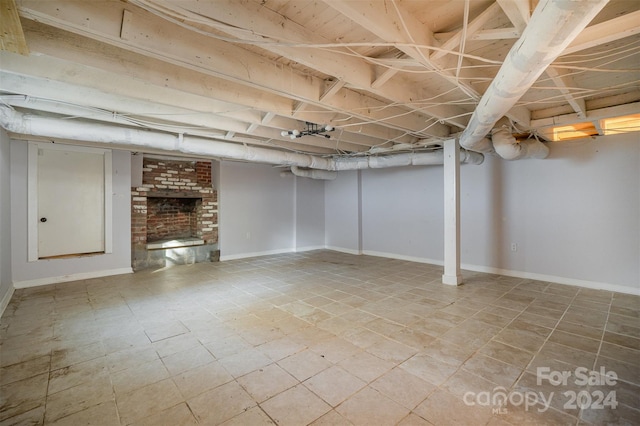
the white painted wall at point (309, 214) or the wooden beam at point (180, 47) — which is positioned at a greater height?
the wooden beam at point (180, 47)

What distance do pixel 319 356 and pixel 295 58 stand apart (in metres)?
2.11

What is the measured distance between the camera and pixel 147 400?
157cm

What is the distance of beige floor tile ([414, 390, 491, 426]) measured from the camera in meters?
1.41

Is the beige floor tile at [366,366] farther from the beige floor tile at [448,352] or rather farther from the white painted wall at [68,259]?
the white painted wall at [68,259]

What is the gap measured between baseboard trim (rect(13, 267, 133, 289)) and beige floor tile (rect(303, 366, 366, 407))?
164 inches

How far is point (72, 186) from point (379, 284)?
15.8 ft

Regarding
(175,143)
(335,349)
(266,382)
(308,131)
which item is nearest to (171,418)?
(266,382)

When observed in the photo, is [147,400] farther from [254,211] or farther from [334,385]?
[254,211]

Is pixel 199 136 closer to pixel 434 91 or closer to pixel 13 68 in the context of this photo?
pixel 13 68

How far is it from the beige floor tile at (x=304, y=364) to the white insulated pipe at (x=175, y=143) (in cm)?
300

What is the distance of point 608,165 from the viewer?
11.8ft

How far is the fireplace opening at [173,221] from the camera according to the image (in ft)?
17.1

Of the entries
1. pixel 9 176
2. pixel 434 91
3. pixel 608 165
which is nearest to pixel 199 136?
pixel 9 176

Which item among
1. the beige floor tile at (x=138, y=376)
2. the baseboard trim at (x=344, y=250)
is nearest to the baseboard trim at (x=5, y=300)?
the beige floor tile at (x=138, y=376)
